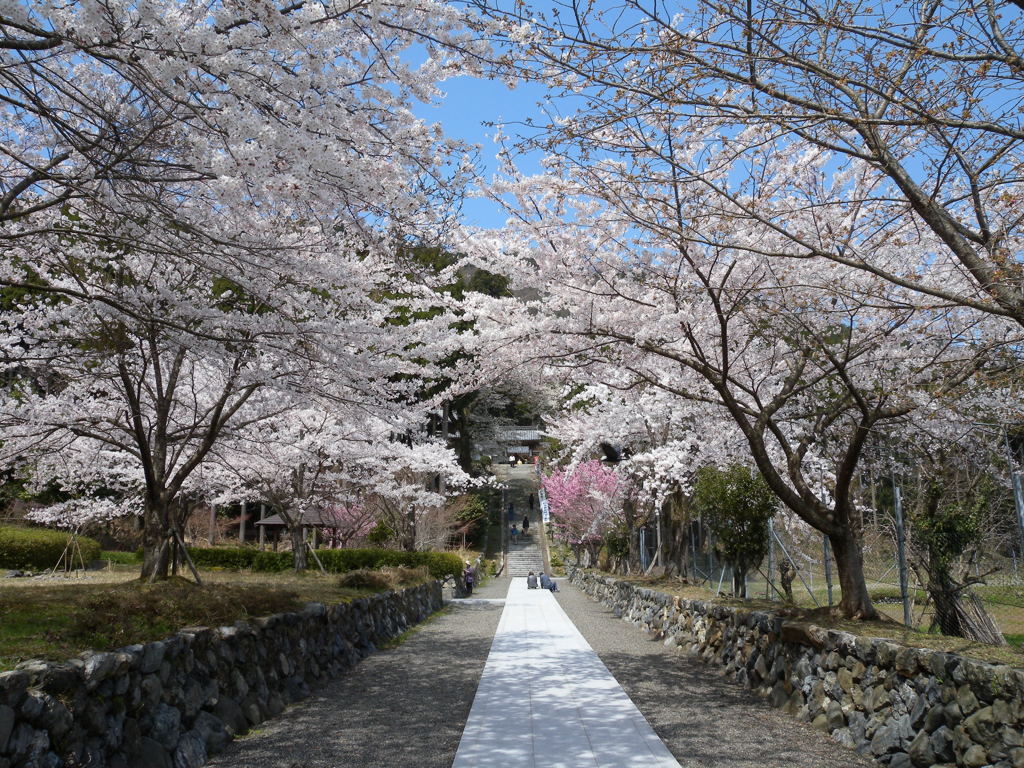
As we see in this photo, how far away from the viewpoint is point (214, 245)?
16.6ft

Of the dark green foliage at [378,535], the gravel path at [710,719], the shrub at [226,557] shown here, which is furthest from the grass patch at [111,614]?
the dark green foliage at [378,535]

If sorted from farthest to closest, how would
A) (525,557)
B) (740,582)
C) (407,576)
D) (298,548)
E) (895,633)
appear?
(525,557) < (298,548) < (407,576) < (740,582) < (895,633)

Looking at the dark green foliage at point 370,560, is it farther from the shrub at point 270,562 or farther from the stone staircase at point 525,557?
the stone staircase at point 525,557

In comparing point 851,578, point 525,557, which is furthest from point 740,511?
point 525,557

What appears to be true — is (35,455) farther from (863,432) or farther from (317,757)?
(863,432)

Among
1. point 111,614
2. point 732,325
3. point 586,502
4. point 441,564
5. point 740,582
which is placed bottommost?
point 441,564

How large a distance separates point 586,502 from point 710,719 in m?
16.3

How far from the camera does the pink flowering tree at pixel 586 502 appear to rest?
1889cm

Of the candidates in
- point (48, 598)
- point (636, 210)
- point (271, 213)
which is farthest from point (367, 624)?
point (636, 210)

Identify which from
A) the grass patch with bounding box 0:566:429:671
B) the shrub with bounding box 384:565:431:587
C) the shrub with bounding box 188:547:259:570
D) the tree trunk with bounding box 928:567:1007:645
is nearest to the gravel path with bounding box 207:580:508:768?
the grass patch with bounding box 0:566:429:671

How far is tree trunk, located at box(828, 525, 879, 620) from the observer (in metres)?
6.12

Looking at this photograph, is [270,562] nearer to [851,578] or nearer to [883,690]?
[851,578]

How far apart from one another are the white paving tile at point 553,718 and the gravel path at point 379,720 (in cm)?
19

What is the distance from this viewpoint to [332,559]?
19.2m
